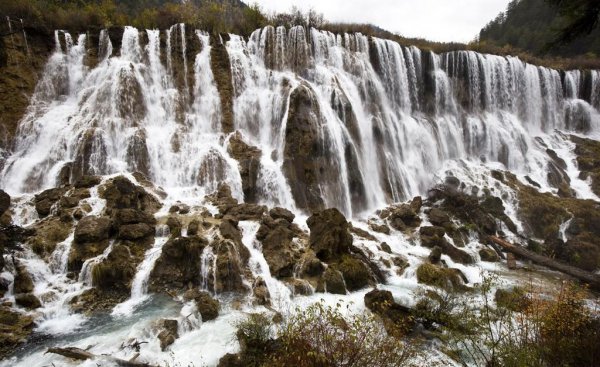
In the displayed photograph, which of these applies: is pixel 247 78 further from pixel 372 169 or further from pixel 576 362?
pixel 576 362

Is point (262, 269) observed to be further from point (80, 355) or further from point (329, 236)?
point (80, 355)

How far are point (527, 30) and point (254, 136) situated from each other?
6538 centimetres

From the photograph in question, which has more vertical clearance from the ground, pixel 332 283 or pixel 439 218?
pixel 439 218

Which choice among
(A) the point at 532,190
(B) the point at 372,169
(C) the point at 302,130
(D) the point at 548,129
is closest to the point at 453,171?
(A) the point at 532,190

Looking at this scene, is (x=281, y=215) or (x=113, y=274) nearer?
(x=113, y=274)

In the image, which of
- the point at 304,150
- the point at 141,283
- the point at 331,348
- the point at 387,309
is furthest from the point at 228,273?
the point at 304,150

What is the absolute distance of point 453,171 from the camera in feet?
88.5

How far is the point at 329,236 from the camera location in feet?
45.8

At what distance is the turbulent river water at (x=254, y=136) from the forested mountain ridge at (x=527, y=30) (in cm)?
3203

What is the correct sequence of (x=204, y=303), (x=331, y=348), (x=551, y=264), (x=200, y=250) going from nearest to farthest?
1. (x=331, y=348)
2. (x=204, y=303)
3. (x=200, y=250)
4. (x=551, y=264)

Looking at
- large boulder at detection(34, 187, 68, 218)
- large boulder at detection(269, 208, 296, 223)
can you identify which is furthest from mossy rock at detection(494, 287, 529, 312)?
large boulder at detection(34, 187, 68, 218)

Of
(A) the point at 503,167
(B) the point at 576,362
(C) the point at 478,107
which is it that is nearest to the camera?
(B) the point at 576,362

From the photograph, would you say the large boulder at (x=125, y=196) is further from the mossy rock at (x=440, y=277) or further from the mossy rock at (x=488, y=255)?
the mossy rock at (x=488, y=255)

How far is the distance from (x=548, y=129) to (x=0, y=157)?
148 feet
